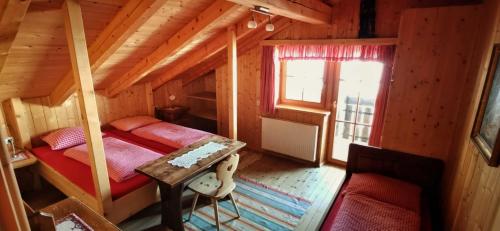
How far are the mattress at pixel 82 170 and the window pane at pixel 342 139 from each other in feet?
7.98

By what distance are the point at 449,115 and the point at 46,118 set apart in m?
4.64

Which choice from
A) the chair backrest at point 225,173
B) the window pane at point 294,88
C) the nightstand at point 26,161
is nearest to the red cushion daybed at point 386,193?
the chair backrest at point 225,173

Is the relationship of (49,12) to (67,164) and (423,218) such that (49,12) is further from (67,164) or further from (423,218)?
(423,218)

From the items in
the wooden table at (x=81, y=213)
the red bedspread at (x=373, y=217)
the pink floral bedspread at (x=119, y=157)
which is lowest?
the red bedspread at (x=373, y=217)

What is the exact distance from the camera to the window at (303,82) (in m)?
3.80

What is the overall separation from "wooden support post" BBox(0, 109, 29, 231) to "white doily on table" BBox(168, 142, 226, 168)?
200 centimetres

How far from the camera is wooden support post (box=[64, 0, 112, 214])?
1.80m

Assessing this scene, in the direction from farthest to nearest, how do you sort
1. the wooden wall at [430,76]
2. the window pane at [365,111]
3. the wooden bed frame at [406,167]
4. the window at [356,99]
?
the window pane at [365,111]
the window at [356,99]
the wooden bed frame at [406,167]
the wooden wall at [430,76]

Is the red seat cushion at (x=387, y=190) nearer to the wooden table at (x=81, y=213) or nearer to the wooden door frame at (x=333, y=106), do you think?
the wooden door frame at (x=333, y=106)

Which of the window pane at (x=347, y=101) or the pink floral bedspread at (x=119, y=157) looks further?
the window pane at (x=347, y=101)

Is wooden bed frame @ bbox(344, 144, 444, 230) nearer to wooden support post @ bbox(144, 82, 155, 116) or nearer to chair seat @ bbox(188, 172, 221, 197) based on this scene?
chair seat @ bbox(188, 172, 221, 197)

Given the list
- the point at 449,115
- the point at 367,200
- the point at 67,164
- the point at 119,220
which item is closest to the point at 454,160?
the point at 449,115

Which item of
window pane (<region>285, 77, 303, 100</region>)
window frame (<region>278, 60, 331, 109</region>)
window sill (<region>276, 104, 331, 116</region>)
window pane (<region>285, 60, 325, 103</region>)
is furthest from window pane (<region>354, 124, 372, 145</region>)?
window pane (<region>285, 77, 303, 100</region>)

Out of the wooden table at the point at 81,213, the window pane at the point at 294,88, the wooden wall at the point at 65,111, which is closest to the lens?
the wooden table at the point at 81,213
